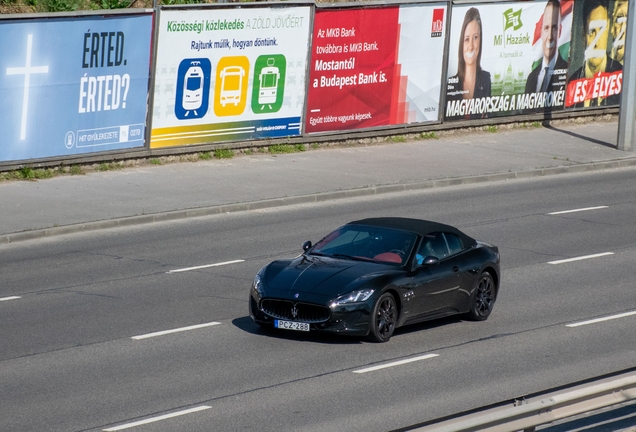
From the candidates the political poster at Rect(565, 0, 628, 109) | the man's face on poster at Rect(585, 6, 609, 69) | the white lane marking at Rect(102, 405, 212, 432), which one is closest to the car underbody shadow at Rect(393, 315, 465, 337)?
the white lane marking at Rect(102, 405, 212, 432)

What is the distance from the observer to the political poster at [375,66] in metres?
27.2

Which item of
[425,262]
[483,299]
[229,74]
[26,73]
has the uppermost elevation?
[229,74]

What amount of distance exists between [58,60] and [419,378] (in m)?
13.3

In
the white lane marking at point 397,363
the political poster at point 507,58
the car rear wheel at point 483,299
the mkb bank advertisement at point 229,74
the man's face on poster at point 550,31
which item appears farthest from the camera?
the man's face on poster at point 550,31

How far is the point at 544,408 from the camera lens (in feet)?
25.8

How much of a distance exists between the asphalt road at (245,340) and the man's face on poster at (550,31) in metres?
12.2

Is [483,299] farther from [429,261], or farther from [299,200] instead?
[299,200]

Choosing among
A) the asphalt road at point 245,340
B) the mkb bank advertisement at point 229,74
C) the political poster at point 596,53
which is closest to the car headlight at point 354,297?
the asphalt road at point 245,340

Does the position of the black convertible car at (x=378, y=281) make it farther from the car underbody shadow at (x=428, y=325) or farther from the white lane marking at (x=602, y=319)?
the white lane marking at (x=602, y=319)

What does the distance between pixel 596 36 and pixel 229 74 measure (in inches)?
511

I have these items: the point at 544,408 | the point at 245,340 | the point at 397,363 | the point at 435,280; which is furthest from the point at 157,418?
the point at 435,280

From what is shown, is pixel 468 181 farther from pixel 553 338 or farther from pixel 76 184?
pixel 553 338

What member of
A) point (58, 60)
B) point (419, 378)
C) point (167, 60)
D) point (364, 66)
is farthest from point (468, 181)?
point (419, 378)

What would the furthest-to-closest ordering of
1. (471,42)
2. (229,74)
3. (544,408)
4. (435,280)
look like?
(471,42)
(229,74)
(435,280)
(544,408)
